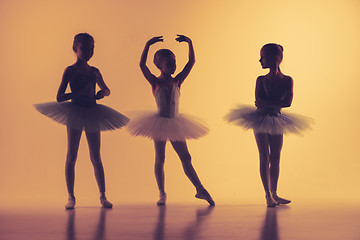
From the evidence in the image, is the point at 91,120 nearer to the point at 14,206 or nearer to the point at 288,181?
the point at 14,206

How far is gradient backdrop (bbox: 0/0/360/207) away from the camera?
490 centimetres

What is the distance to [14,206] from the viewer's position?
12.5 ft

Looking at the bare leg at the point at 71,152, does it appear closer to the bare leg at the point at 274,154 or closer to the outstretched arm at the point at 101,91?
the outstretched arm at the point at 101,91

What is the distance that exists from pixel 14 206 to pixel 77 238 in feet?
5.14

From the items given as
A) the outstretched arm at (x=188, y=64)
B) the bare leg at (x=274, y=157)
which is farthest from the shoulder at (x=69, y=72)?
the bare leg at (x=274, y=157)

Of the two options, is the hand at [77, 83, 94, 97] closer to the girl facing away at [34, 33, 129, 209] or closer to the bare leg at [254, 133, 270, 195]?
the girl facing away at [34, 33, 129, 209]

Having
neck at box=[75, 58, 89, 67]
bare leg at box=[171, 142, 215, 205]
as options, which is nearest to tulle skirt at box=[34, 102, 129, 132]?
neck at box=[75, 58, 89, 67]

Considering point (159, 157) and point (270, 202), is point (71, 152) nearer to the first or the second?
point (159, 157)

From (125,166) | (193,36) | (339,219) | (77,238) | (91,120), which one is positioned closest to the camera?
(77,238)

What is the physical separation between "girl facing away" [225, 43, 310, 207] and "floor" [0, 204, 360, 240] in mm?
257

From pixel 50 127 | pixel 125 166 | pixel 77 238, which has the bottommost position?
pixel 77 238

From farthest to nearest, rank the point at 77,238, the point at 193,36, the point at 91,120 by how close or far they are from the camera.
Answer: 1. the point at 193,36
2. the point at 91,120
3. the point at 77,238

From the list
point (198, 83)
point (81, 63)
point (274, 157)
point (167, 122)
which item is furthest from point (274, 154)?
point (198, 83)

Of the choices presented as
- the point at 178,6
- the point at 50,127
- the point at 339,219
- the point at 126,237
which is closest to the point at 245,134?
the point at 178,6
